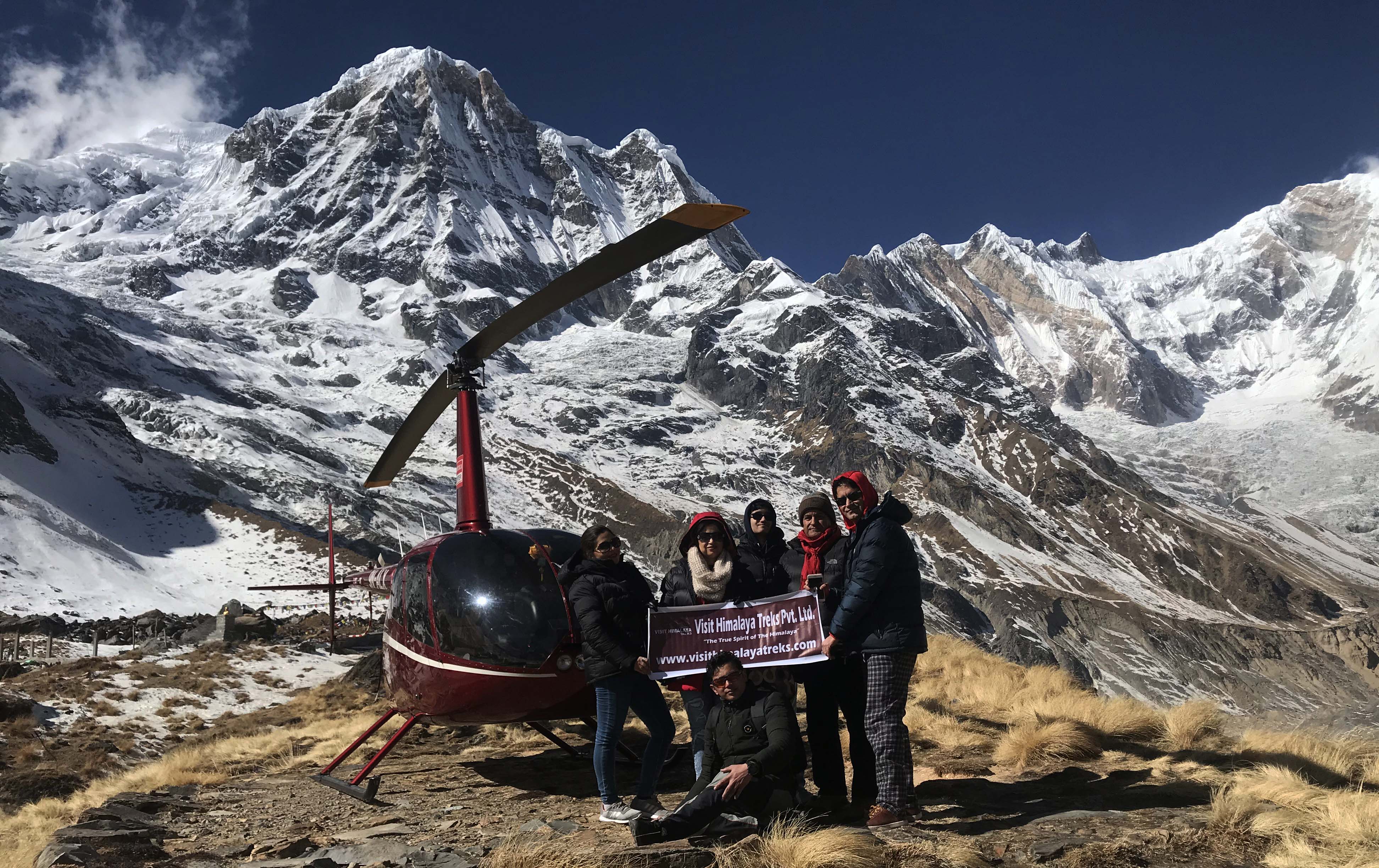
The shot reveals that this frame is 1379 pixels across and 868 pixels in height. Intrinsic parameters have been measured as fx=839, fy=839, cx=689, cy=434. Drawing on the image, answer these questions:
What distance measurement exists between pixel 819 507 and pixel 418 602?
424 cm

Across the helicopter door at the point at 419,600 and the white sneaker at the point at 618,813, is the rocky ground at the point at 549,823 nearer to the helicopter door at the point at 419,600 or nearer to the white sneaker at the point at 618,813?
the white sneaker at the point at 618,813

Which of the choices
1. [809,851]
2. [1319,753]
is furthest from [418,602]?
[1319,753]

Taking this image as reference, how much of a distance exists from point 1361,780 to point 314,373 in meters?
177

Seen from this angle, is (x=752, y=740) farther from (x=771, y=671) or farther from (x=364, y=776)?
(x=364, y=776)

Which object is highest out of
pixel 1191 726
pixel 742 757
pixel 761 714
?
pixel 761 714

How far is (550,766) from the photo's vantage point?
9.48m

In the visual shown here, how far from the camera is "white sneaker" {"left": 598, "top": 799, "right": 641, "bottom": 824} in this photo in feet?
19.2

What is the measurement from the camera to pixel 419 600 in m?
8.20

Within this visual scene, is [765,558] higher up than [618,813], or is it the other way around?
[765,558]

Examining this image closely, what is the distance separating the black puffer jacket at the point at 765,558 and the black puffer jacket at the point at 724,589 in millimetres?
22

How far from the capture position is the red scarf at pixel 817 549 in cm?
632

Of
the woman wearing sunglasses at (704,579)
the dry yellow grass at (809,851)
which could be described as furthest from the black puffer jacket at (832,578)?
the dry yellow grass at (809,851)

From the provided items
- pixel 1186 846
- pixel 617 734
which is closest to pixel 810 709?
pixel 617 734

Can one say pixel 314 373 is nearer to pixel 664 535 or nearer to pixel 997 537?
pixel 664 535
